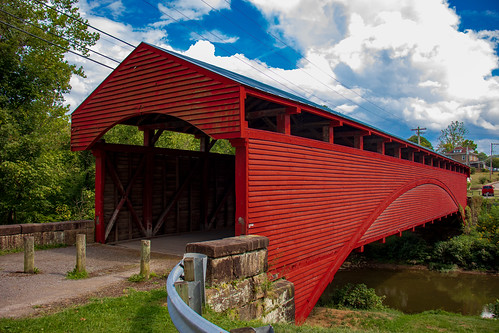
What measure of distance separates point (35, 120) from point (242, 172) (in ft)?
42.5

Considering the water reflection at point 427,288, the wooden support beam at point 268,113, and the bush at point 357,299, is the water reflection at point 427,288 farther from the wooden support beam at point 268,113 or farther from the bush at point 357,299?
the wooden support beam at point 268,113

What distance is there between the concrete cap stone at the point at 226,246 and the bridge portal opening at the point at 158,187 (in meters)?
5.83

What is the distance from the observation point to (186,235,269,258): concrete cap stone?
514 centimetres

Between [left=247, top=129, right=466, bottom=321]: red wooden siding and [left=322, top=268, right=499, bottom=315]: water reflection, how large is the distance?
574 cm

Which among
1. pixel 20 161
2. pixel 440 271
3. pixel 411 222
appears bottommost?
pixel 440 271

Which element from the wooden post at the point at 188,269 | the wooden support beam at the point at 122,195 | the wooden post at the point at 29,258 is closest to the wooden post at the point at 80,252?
the wooden post at the point at 29,258

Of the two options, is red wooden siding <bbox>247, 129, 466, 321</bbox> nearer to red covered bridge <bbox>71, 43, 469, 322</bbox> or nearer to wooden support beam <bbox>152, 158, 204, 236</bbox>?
red covered bridge <bbox>71, 43, 469, 322</bbox>

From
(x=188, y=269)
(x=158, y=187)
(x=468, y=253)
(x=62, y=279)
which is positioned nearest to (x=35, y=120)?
(x=158, y=187)

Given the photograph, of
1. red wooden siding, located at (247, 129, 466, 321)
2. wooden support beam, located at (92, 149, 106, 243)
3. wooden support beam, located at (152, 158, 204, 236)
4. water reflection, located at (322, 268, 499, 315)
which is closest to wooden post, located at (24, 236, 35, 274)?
wooden support beam, located at (92, 149, 106, 243)

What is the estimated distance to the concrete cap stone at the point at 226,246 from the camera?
514 centimetres

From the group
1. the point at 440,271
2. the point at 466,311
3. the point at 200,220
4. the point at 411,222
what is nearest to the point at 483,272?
the point at 440,271

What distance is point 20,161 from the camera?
45.3 ft

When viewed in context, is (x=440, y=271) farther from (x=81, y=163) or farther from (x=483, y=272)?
(x=81, y=163)

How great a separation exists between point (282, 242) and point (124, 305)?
12.1 ft
